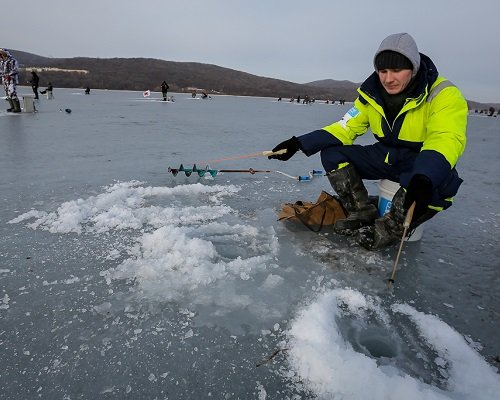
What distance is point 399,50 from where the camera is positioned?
242 cm

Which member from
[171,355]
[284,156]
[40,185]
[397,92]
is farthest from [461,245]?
[40,185]

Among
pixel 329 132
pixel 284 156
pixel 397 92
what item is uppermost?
pixel 397 92

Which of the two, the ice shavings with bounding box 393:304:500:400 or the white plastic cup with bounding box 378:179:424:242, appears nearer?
the ice shavings with bounding box 393:304:500:400

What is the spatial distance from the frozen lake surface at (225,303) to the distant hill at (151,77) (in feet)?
193

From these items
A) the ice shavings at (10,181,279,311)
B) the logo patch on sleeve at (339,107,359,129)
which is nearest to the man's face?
the logo patch on sleeve at (339,107,359,129)

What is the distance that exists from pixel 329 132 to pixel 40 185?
3.26 metres

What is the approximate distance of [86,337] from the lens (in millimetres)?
1749

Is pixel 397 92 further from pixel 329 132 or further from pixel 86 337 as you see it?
pixel 86 337

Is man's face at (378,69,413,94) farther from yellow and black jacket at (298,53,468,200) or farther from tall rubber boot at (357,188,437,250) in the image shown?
tall rubber boot at (357,188,437,250)

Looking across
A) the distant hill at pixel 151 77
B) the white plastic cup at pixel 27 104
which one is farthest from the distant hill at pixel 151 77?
the white plastic cup at pixel 27 104

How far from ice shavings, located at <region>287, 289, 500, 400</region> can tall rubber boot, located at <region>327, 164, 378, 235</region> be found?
131cm

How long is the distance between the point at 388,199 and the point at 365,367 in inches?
74.5

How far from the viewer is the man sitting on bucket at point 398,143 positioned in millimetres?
2291

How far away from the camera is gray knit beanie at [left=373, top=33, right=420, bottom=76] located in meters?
2.43
